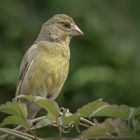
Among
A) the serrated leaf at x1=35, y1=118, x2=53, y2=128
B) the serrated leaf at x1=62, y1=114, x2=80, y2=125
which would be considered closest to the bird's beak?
the serrated leaf at x1=35, y1=118, x2=53, y2=128

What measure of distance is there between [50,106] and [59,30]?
3094mm

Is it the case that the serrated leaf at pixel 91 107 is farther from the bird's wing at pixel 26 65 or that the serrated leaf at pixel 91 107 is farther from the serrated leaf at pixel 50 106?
the bird's wing at pixel 26 65

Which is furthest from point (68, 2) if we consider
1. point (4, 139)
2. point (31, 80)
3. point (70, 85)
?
point (4, 139)

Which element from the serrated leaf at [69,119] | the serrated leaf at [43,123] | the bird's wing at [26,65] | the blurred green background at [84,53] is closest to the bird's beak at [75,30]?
the bird's wing at [26,65]

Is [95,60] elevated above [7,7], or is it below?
below

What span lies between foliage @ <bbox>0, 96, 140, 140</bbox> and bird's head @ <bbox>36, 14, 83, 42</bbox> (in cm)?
292

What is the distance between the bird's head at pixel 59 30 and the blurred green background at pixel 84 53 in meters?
1.60

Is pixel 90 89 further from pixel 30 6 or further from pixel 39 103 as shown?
pixel 39 103

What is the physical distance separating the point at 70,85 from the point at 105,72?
43cm

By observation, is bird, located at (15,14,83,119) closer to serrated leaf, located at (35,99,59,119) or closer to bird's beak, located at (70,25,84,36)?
bird's beak, located at (70,25,84,36)

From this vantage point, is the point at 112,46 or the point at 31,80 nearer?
the point at 31,80

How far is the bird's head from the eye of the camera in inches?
174

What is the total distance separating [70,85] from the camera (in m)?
6.43

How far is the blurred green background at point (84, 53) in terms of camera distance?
6.21m
